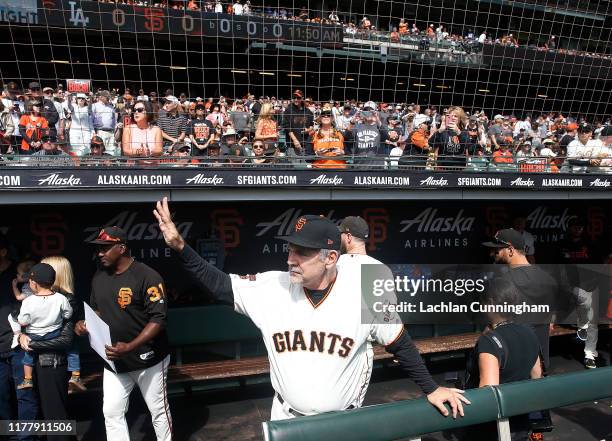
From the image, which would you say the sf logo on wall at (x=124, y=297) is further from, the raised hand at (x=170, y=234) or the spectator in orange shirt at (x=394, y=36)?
the spectator in orange shirt at (x=394, y=36)

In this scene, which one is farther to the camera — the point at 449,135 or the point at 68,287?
the point at 449,135

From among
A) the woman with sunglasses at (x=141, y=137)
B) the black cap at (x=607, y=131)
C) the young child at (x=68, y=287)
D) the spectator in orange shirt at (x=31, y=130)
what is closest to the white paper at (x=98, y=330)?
the young child at (x=68, y=287)

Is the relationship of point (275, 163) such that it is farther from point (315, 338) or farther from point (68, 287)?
point (315, 338)

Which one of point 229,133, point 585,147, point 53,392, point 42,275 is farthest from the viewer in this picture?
point 585,147

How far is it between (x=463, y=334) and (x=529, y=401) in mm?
4978

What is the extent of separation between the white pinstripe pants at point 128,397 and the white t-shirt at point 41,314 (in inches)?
23.4

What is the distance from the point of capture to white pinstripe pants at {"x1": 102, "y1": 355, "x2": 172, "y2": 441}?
3715 millimetres

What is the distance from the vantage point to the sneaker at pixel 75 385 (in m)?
5.13

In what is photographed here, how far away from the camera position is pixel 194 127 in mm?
6168

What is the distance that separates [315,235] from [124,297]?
2.02m

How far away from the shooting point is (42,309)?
390 centimetres

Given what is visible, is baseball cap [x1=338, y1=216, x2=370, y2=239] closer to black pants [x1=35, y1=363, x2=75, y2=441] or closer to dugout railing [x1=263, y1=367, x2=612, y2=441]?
dugout railing [x1=263, y1=367, x2=612, y2=441]

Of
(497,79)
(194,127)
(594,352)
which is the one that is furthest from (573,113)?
(194,127)

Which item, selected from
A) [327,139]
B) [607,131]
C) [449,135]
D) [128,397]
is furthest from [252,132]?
[607,131]
